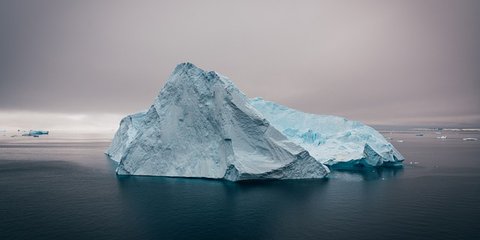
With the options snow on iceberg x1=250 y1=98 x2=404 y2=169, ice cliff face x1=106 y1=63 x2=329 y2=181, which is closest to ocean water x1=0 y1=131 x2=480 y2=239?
ice cliff face x1=106 y1=63 x2=329 y2=181

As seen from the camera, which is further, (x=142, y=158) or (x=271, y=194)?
(x=142, y=158)

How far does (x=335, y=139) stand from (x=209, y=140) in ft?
76.2

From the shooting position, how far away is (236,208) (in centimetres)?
2552

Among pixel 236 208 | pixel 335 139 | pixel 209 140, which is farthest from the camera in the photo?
pixel 335 139

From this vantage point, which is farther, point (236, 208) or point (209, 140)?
point (209, 140)

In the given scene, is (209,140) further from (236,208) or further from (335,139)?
(335,139)

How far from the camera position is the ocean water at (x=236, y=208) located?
2025 cm

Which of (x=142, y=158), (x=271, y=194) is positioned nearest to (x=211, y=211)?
(x=271, y=194)

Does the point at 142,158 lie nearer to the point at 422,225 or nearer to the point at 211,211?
the point at 211,211

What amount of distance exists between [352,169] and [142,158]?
29.6 metres

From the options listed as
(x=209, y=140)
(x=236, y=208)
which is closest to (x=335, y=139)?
(x=209, y=140)

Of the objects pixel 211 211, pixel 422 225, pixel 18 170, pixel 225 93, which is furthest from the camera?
pixel 18 170

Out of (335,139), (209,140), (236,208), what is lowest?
(236,208)

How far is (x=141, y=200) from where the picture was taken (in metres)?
27.8
